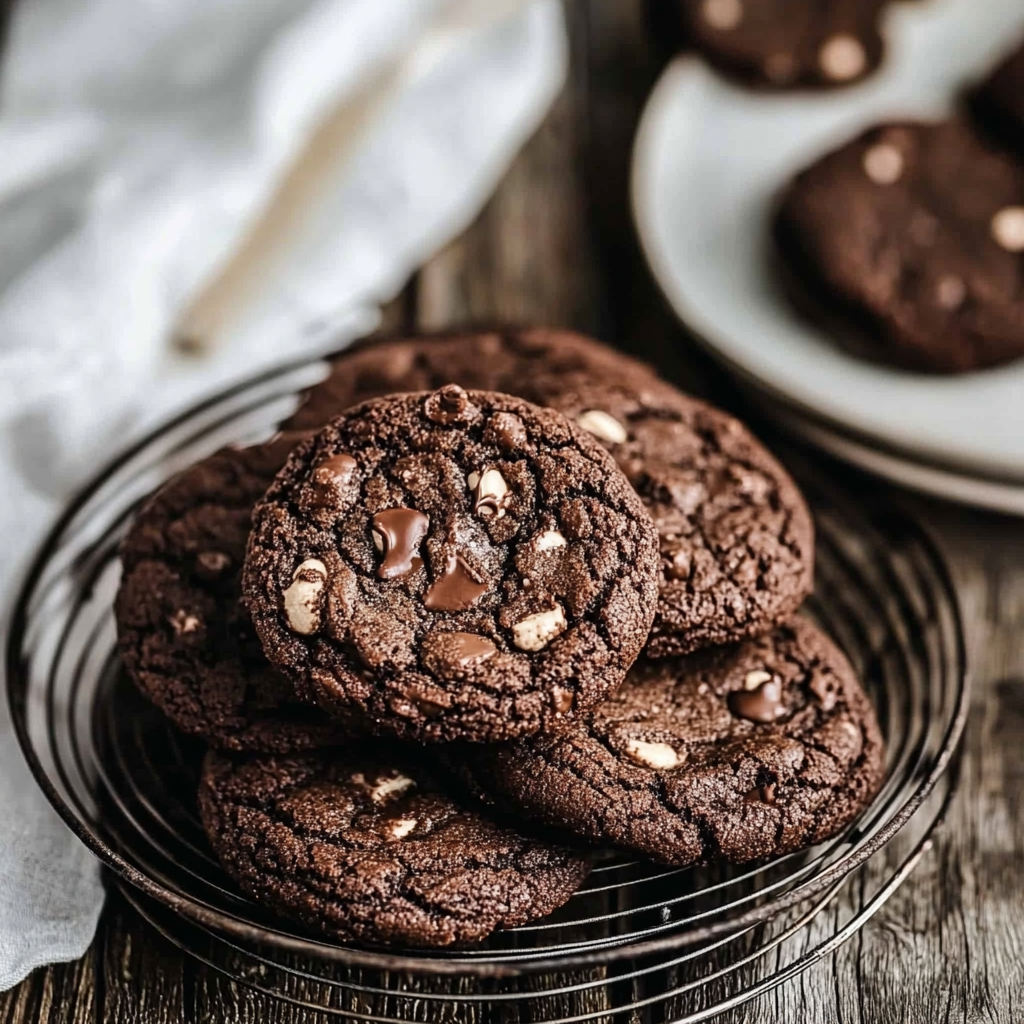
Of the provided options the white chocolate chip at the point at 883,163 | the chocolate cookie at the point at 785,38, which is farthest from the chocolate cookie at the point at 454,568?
the chocolate cookie at the point at 785,38

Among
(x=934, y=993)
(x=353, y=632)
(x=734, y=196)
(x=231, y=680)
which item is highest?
(x=353, y=632)

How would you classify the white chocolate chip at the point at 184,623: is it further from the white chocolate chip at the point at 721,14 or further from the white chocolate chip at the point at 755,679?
the white chocolate chip at the point at 721,14

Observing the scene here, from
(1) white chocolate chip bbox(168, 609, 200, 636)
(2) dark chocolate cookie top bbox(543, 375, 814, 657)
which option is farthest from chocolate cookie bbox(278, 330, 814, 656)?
(1) white chocolate chip bbox(168, 609, 200, 636)

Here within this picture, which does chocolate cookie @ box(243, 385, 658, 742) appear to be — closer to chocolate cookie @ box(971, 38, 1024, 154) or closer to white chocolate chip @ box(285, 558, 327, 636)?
white chocolate chip @ box(285, 558, 327, 636)

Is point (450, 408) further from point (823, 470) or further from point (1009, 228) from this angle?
point (1009, 228)

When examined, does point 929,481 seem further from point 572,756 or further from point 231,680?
point 231,680

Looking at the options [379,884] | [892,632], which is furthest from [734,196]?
[379,884]
